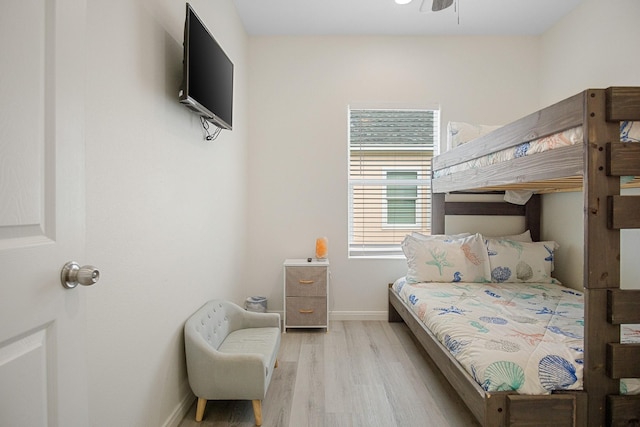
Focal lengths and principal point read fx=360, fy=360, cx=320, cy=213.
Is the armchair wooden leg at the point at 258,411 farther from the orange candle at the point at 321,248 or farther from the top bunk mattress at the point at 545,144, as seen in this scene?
the top bunk mattress at the point at 545,144

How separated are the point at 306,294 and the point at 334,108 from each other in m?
1.84

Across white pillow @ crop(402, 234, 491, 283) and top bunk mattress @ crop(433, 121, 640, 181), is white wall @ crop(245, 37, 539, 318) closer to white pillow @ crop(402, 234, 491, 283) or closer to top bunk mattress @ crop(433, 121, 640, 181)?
white pillow @ crop(402, 234, 491, 283)

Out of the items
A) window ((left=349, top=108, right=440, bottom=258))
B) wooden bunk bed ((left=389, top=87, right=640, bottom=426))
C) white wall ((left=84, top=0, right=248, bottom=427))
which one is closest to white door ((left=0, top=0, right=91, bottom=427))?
white wall ((left=84, top=0, right=248, bottom=427))

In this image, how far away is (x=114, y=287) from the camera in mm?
1333

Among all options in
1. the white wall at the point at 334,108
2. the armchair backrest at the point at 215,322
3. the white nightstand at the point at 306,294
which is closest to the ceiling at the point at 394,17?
the white wall at the point at 334,108

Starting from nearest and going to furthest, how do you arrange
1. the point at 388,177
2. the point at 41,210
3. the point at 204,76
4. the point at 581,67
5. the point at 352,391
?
the point at 41,210, the point at 204,76, the point at 352,391, the point at 581,67, the point at 388,177

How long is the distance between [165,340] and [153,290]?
295mm

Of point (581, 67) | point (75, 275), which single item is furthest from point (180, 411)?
point (581, 67)

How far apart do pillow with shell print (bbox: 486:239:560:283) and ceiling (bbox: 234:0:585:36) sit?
2056 mm

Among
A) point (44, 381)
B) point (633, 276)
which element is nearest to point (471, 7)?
point (633, 276)

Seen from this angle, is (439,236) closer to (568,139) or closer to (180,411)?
(568,139)

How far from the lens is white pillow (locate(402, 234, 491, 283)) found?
10.0 ft

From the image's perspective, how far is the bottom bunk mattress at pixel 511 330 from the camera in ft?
4.86

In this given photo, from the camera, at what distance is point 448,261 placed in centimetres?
309
